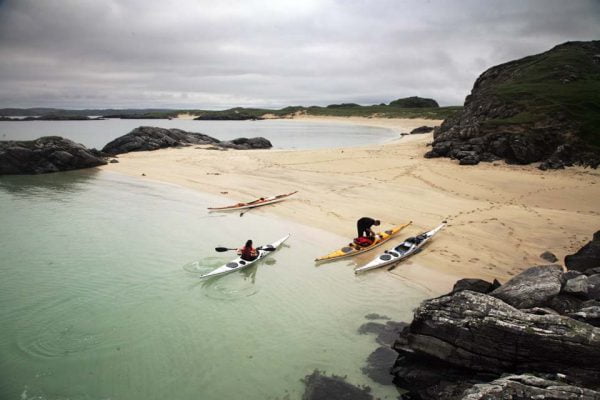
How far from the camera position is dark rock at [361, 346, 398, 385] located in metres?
9.80

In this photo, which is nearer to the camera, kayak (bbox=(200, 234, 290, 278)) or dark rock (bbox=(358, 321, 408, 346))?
dark rock (bbox=(358, 321, 408, 346))

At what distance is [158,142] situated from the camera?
54562 mm

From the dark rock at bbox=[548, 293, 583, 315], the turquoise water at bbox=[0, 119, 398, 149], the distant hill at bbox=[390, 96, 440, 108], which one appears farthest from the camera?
the distant hill at bbox=[390, 96, 440, 108]

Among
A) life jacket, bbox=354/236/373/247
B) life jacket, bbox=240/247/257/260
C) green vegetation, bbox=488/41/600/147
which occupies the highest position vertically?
green vegetation, bbox=488/41/600/147

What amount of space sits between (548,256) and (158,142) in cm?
5067

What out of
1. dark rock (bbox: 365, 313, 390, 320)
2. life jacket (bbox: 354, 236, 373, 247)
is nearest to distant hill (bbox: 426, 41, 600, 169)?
life jacket (bbox: 354, 236, 373, 247)

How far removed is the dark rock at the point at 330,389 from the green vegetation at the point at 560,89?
1353 inches

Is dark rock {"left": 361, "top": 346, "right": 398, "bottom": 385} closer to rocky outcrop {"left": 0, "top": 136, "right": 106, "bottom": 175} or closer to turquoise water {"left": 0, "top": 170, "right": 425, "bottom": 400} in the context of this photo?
turquoise water {"left": 0, "top": 170, "right": 425, "bottom": 400}

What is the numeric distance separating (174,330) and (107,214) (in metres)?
15.5

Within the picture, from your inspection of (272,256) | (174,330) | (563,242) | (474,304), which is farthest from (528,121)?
(174,330)

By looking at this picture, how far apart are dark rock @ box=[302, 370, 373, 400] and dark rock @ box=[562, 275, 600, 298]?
19.8 feet

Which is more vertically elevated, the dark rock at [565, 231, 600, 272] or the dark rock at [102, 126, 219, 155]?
the dark rock at [102, 126, 219, 155]

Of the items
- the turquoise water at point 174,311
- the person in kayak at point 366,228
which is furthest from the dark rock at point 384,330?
the person in kayak at point 366,228

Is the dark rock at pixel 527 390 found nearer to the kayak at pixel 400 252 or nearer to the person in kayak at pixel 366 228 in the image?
the kayak at pixel 400 252
